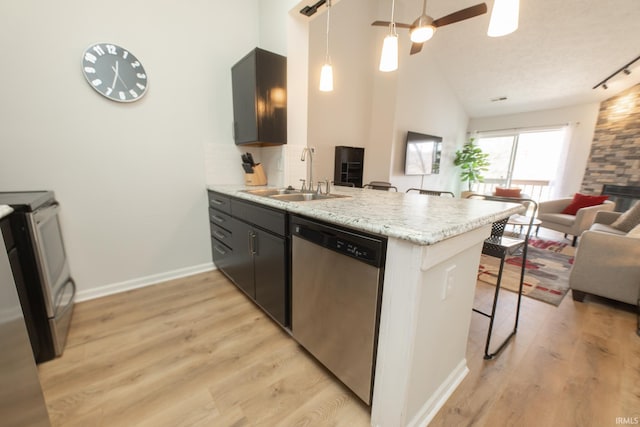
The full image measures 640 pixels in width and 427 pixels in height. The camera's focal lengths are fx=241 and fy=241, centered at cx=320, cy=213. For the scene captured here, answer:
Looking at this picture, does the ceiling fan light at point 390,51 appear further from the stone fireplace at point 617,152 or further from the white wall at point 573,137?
the white wall at point 573,137

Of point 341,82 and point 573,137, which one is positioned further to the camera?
point 573,137

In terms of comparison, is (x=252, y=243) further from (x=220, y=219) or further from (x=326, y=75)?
(x=326, y=75)

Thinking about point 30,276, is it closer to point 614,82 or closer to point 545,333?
point 545,333

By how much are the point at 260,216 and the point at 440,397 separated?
139 centimetres

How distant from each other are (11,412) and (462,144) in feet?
25.3

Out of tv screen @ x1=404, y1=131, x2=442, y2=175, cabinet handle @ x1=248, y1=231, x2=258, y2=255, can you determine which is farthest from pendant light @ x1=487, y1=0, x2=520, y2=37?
tv screen @ x1=404, y1=131, x2=442, y2=175

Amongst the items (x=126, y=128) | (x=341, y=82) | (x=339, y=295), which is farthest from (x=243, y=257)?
(x=341, y=82)

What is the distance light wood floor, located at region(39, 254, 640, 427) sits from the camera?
111 cm

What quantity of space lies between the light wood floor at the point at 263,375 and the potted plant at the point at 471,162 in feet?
15.6

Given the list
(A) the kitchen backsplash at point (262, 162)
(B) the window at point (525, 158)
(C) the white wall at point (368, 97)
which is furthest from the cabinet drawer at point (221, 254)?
(B) the window at point (525, 158)

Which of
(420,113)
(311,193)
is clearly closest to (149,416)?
(311,193)

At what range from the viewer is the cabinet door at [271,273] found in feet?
4.90

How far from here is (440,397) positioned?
3.85ft

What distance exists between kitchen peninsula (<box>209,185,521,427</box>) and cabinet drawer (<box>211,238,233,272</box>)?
1.27 metres
